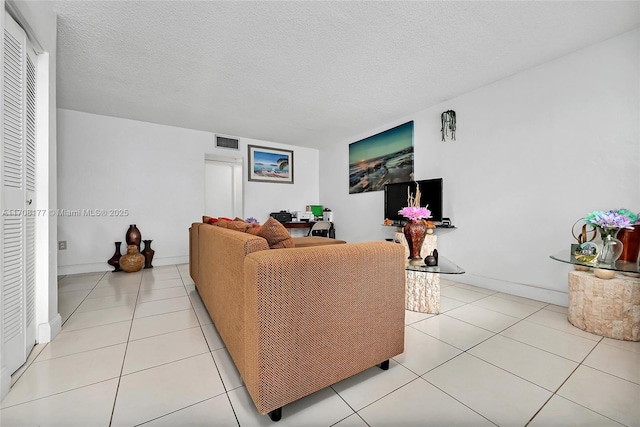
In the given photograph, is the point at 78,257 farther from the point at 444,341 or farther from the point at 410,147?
the point at 410,147

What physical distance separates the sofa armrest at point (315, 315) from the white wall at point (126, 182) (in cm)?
394

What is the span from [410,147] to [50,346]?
14.1 ft

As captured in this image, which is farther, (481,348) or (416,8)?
(416,8)

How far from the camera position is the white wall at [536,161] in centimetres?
216

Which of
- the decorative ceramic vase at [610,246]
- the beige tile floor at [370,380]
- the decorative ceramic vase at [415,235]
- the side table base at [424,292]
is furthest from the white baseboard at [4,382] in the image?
the decorative ceramic vase at [610,246]

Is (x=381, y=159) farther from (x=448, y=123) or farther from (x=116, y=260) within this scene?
(x=116, y=260)

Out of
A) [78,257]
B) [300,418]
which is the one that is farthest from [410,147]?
[78,257]

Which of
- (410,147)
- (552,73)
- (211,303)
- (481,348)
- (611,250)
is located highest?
(552,73)

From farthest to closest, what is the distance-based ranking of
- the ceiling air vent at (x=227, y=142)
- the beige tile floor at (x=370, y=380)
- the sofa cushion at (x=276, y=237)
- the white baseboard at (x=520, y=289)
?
the ceiling air vent at (x=227, y=142), the white baseboard at (x=520, y=289), the sofa cushion at (x=276, y=237), the beige tile floor at (x=370, y=380)

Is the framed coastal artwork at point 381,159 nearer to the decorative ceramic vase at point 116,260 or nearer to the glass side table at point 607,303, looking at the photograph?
the glass side table at point 607,303

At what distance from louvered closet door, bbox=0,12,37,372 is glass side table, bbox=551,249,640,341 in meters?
3.41

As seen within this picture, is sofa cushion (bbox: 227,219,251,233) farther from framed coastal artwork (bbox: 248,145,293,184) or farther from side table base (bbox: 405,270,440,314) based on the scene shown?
framed coastal artwork (bbox: 248,145,293,184)

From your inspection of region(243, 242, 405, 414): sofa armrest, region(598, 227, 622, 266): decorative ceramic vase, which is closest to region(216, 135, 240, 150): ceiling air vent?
region(243, 242, 405, 414): sofa armrest

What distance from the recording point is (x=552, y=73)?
2.50m
